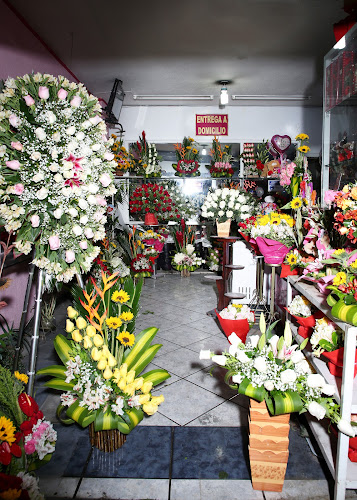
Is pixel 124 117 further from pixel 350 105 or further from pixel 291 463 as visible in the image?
pixel 291 463

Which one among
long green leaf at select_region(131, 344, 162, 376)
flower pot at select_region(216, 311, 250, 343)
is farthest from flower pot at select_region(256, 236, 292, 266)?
long green leaf at select_region(131, 344, 162, 376)

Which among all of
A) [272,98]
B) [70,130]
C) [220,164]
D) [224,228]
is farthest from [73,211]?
[272,98]

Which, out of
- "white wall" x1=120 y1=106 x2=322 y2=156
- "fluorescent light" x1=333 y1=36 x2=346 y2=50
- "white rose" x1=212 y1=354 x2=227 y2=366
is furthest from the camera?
"white wall" x1=120 y1=106 x2=322 y2=156

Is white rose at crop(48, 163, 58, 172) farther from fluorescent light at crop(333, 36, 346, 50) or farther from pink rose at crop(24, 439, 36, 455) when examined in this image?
fluorescent light at crop(333, 36, 346, 50)

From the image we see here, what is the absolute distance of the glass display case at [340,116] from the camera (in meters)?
A: 2.57

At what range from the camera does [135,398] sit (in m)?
1.92

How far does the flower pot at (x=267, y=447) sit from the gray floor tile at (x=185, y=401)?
70 cm

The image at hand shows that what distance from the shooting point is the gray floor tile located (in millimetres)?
2509

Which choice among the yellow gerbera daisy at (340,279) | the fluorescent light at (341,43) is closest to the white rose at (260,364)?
the yellow gerbera daisy at (340,279)

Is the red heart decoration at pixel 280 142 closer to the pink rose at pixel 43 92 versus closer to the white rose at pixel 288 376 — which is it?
the pink rose at pixel 43 92

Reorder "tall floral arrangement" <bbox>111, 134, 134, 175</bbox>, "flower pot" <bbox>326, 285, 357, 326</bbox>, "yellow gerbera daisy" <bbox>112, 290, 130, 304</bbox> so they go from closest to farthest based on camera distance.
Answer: "flower pot" <bbox>326, 285, 357, 326</bbox> < "yellow gerbera daisy" <bbox>112, 290, 130, 304</bbox> < "tall floral arrangement" <bbox>111, 134, 134, 175</bbox>

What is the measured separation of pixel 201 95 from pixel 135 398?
20.4 ft

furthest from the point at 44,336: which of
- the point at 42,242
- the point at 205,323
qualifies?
the point at 42,242

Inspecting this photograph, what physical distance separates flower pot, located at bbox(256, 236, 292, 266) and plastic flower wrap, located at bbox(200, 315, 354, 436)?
1393 millimetres
